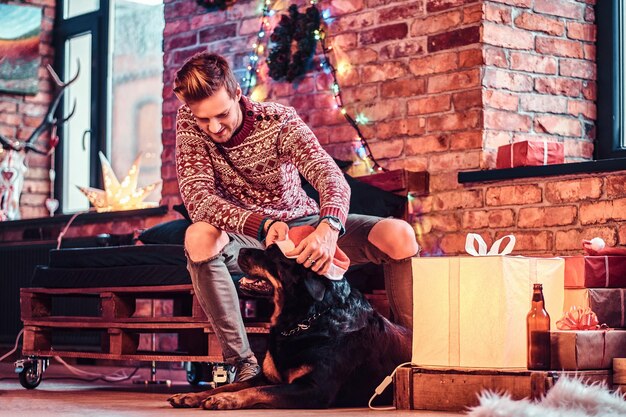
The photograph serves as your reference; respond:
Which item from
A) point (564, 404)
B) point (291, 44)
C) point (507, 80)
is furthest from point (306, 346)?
point (291, 44)

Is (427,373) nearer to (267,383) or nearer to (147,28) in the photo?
(267,383)

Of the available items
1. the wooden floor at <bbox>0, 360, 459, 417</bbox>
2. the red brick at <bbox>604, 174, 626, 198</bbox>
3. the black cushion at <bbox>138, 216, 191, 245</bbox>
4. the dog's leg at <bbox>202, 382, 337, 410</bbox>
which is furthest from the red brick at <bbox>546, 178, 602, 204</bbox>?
the black cushion at <bbox>138, 216, 191, 245</bbox>

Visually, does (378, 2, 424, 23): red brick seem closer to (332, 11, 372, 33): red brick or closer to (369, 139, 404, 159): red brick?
(332, 11, 372, 33): red brick

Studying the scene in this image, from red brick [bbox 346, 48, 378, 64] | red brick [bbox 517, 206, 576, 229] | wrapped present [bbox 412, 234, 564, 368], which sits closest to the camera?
wrapped present [bbox 412, 234, 564, 368]

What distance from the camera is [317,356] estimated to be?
9.95 feet

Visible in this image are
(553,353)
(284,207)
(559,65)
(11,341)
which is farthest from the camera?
(11,341)

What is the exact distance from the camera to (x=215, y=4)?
5234 mm

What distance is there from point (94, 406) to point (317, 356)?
698 mm

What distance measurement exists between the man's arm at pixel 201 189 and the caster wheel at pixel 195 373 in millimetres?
1191

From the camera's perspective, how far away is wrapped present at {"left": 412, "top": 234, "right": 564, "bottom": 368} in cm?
303

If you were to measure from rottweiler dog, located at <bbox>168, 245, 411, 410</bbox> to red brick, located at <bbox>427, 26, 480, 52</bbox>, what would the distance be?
136cm

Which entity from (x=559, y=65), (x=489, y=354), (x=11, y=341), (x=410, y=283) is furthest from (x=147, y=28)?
(x=489, y=354)

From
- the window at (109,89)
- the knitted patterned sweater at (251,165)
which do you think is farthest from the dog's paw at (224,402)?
the window at (109,89)

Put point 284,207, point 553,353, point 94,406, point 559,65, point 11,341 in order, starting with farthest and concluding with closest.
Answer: point 11,341
point 559,65
point 284,207
point 94,406
point 553,353
